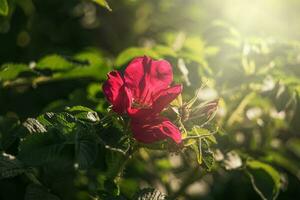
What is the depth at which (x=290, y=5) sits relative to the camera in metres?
2.96

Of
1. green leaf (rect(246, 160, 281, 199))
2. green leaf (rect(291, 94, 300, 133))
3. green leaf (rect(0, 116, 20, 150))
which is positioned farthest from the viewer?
green leaf (rect(291, 94, 300, 133))

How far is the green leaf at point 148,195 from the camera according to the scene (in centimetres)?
132

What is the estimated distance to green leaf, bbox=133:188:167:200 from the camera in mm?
1319

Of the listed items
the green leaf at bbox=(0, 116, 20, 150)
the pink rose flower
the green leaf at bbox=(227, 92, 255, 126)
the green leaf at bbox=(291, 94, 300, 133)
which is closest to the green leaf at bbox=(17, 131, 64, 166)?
the pink rose flower

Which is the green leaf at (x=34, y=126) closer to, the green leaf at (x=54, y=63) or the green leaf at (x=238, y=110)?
the green leaf at (x=54, y=63)

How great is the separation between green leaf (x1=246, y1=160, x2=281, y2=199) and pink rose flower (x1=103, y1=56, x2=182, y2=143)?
Result: 455 mm

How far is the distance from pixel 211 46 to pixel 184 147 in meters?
0.97

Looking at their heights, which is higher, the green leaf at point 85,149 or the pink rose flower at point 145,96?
the pink rose flower at point 145,96

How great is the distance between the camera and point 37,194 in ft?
4.44

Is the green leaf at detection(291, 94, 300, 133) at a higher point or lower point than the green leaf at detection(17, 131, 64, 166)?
lower

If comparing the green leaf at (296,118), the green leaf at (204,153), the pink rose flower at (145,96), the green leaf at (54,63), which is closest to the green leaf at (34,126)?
the pink rose flower at (145,96)

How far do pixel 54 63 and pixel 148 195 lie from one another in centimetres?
75

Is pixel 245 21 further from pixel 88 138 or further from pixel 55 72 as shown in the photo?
pixel 88 138

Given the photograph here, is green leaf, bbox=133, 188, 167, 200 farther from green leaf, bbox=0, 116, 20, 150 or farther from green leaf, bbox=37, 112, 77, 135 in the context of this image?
green leaf, bbox=0, 116, 20, 150
